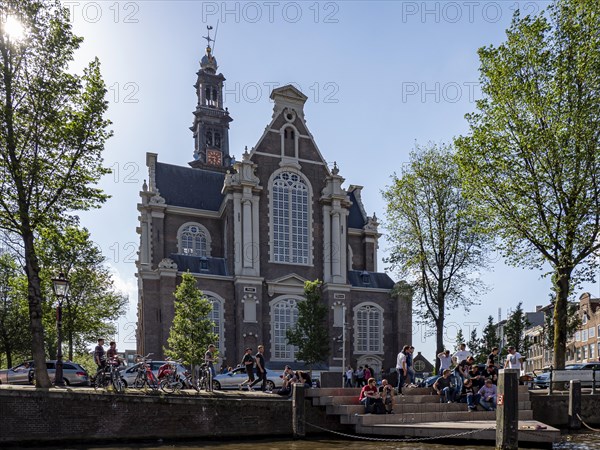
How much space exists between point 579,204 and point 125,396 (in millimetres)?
19050

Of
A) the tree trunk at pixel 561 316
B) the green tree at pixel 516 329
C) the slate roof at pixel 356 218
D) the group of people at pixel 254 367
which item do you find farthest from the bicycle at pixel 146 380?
the green tree at pixel 516 329

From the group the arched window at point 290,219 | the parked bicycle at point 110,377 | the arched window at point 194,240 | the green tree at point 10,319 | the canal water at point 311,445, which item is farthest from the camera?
the arched window at point 194,240

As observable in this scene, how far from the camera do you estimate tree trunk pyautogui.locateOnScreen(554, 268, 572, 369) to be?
22.3 meters

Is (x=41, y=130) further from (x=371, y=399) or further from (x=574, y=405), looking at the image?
(x=574, y=405)

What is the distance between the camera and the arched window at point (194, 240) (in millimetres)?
43562

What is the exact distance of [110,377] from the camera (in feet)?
59.6

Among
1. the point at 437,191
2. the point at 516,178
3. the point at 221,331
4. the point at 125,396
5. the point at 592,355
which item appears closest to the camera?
the point at 125,396

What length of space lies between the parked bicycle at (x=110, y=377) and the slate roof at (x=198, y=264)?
70.4ft

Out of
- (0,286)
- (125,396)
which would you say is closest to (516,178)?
(125,396)

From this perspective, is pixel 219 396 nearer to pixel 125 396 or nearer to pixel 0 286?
pixel 125 396

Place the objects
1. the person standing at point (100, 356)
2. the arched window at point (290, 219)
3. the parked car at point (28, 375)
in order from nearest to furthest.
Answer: the person standing at point (100, 356), the parked car at point (28, 375), the arched window at point (290, 219)

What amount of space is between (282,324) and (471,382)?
23490mm

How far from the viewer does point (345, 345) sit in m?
42.4

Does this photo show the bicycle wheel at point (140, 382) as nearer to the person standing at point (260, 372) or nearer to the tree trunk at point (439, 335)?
the person standing at point (260, 372)
